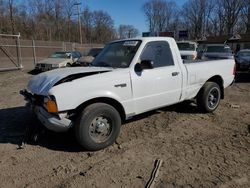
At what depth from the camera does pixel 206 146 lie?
478cm

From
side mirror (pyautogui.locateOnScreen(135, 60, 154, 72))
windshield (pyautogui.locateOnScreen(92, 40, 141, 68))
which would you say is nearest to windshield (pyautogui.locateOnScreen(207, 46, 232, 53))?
windshield (pyautogui.locateOnScreen(92, 40, 141, 68))

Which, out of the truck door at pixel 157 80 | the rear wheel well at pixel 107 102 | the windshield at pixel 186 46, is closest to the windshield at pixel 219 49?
the windshield at pixel 186 46

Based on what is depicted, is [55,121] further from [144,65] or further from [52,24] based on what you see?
[52,24]

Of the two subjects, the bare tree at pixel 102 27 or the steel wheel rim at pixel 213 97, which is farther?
the bare tree at pixel 102 27

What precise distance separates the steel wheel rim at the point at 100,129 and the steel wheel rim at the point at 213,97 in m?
3.09

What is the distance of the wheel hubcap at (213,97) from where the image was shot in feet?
22.2

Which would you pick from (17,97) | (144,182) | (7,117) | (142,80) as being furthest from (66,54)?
(144,182)

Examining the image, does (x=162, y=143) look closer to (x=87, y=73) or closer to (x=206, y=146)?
(x=206, y=146)

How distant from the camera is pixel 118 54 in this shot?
5.56 meters

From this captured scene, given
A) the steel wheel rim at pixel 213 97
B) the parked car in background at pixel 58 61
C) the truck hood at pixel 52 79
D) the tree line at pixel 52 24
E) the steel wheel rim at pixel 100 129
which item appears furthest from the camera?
the tree line at pixel 52 24

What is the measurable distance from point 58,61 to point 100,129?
44.9 feet

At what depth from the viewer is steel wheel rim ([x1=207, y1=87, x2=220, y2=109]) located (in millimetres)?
6773

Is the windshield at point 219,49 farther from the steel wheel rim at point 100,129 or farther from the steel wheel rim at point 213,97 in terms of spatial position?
the steel wheel rim at point 100,129

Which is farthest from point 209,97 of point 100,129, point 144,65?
point 100,129
